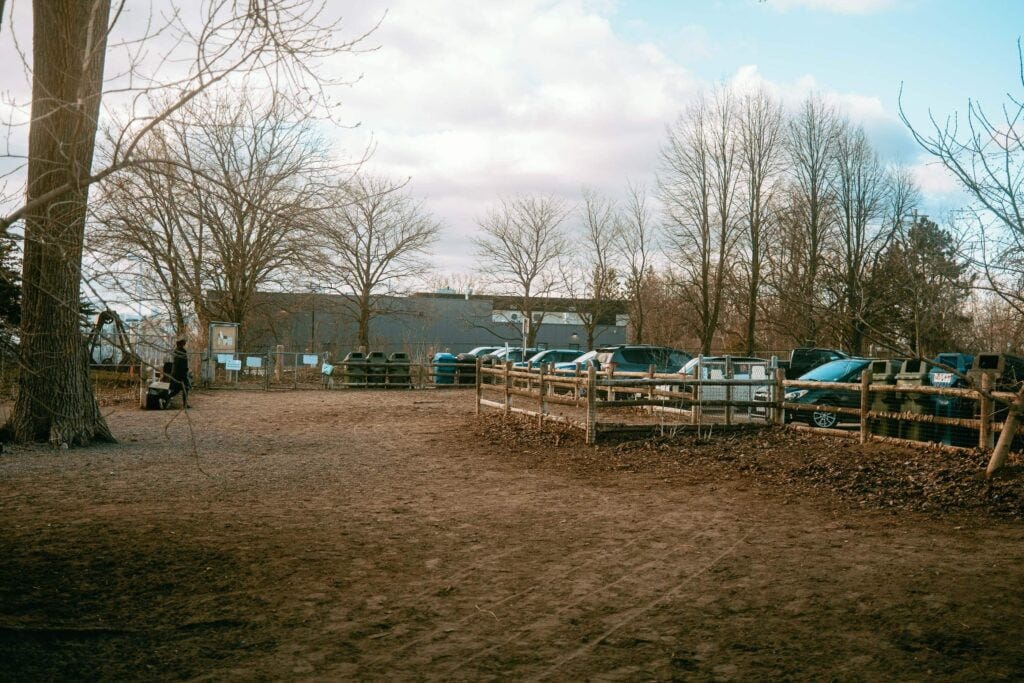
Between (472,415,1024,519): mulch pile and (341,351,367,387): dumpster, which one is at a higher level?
(341,351,367,387): dumpster

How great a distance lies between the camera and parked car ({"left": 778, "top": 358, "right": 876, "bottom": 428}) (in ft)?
53.7

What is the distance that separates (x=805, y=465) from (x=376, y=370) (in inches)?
940

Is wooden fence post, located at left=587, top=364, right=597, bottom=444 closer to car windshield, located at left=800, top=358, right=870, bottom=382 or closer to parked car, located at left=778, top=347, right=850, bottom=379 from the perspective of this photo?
car windshield, located at left=800, top=358, right=870, bottom=382

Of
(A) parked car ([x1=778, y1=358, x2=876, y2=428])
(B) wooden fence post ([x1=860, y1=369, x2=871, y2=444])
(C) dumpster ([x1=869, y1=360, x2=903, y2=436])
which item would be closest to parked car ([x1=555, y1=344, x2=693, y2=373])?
(A) parked car ([x1=778, y1=358, x2=876, y2=428])

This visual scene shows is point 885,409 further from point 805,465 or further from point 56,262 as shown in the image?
point 56,262

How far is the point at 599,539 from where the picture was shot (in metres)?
7.68

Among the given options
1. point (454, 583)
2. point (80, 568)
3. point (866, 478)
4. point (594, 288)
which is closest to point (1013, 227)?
point (866, 478)

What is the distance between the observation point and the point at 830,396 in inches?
673

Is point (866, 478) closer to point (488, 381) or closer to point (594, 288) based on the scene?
point (488, 381)

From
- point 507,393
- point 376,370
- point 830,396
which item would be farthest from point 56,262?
point 376,370

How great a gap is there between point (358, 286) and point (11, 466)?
102 feet

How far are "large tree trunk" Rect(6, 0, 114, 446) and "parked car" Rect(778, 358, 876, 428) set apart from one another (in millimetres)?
11380

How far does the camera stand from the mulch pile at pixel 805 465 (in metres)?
9.26

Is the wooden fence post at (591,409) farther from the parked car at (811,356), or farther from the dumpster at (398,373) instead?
the dumpster at (398,373)
